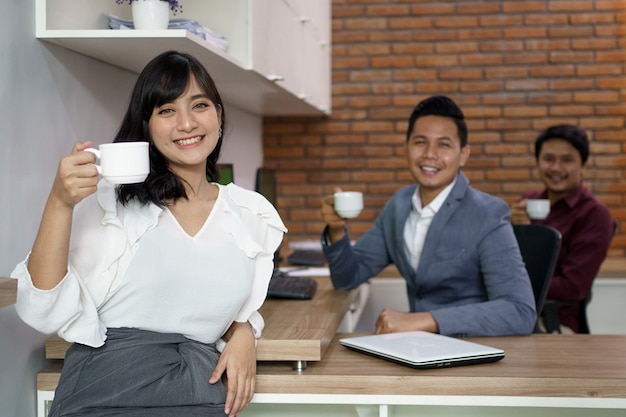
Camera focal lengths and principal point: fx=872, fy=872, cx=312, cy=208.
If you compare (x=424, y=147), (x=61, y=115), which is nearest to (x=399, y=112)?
(x=424, y=147)

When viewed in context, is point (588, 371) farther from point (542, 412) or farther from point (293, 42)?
point (293, 42)

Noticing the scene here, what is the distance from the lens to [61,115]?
83.5 inches

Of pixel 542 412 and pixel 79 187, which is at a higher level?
pixel 79 187

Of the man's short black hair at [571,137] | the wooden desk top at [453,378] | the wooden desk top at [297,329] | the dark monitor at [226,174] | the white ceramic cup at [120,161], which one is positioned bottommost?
the wooden desk top at [453,378]

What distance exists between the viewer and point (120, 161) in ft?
5.01

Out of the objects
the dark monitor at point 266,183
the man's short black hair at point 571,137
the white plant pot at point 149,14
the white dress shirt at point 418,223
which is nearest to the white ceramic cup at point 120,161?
the white plant pot at point 149,14

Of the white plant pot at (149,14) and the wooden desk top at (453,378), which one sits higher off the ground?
the white plant pot at (149,14)

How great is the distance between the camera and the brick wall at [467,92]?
491cm

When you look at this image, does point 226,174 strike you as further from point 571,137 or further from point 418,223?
point 571,137

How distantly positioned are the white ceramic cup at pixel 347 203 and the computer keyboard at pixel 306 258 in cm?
124

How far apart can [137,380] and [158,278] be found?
0.20 meters

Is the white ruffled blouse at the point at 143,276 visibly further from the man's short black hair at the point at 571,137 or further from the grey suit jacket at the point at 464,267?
the man's short black hair at the point at 571,137

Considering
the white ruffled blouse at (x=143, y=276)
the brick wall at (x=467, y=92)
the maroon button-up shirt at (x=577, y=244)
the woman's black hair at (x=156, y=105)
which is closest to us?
the white ruffled blouse at (x=143, y=276)

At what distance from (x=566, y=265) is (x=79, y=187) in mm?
2724
